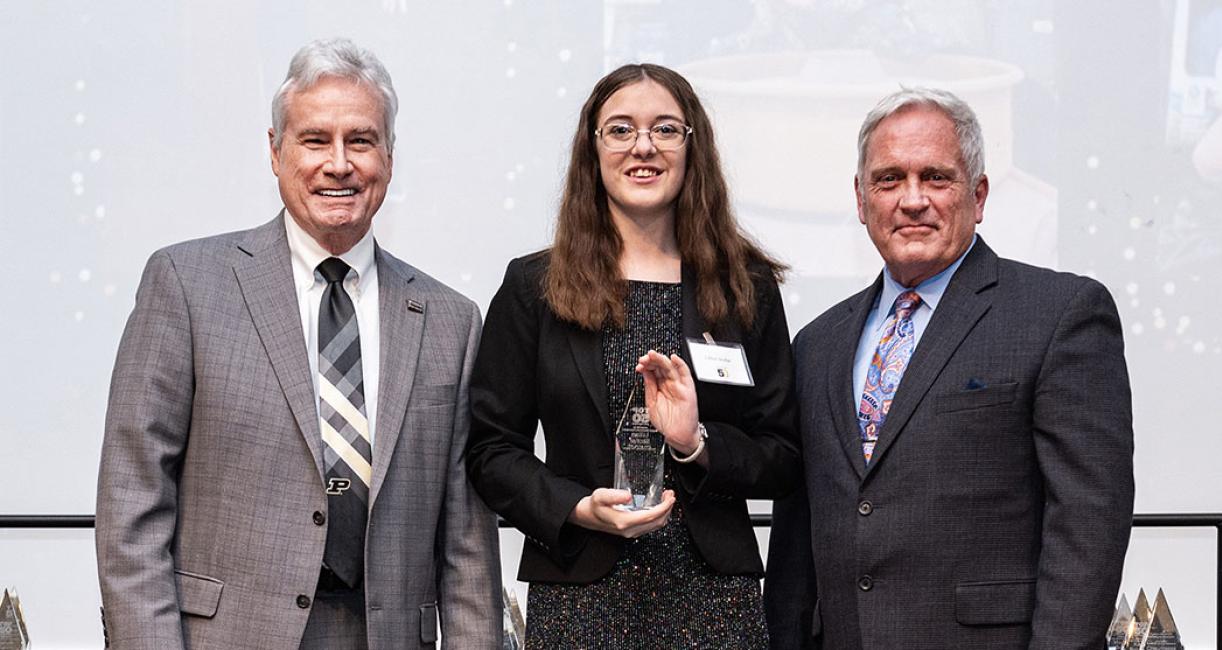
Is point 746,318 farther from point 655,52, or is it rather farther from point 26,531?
point 26,531

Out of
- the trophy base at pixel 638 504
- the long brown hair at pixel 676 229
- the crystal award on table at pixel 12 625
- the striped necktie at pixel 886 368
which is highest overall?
the long brown hair at pixel 676 229

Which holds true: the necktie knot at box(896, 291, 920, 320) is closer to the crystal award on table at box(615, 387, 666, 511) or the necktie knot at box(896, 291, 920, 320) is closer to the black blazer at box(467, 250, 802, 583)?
the black blazer at box(467, 250, 802, 583)

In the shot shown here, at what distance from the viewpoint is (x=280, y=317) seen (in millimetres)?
2373

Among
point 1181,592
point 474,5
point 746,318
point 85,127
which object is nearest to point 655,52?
point 474,5

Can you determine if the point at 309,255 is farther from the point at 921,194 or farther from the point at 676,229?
the point at 921,194

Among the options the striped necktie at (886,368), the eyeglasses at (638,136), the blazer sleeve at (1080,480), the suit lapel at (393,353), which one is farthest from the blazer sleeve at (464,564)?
the blazer sleeve at (1080,480)

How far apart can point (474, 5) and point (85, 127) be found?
114 cm

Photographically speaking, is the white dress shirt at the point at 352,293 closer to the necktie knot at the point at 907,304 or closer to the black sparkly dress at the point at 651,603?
the black sparkly dress at the point at 651,603

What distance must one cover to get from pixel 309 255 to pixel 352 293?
0.11m

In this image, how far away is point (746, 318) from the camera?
8.48 ft

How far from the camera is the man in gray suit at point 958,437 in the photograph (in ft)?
7.30

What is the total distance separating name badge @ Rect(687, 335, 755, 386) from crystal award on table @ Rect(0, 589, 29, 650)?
235 cm

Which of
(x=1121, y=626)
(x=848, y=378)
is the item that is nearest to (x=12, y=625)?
(x=848, y=378)

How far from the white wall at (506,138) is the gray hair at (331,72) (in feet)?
4.00
